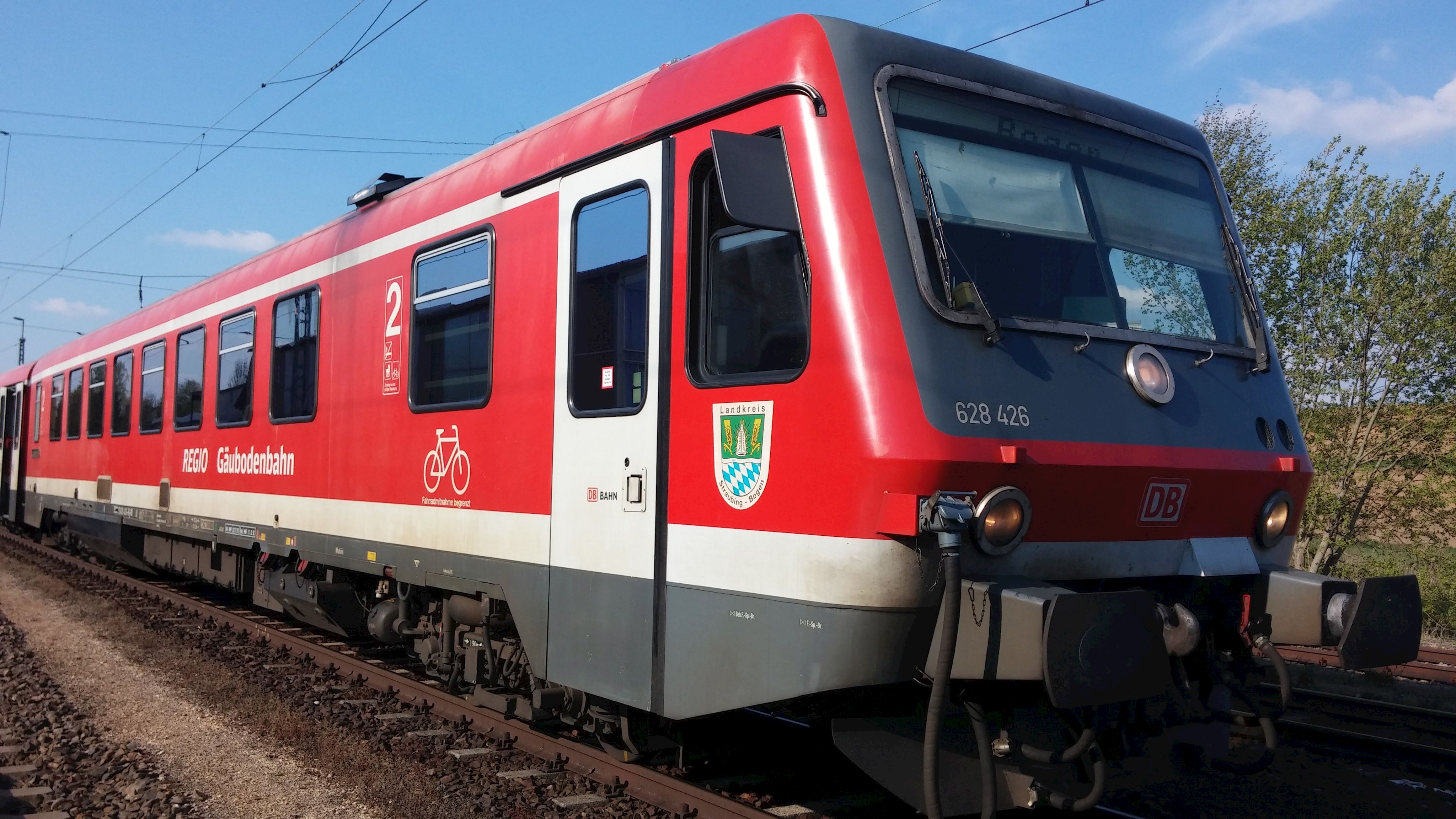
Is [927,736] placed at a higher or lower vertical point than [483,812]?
higher

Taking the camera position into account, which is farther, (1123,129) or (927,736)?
(1123,129)

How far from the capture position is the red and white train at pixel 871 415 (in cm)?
393

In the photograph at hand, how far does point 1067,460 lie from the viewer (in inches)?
163

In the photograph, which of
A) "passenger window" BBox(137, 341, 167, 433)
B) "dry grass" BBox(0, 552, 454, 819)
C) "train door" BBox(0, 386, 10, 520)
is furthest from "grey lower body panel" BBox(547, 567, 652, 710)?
"train door" BBox(0, 386, 10, 520)

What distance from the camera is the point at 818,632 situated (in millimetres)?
4004

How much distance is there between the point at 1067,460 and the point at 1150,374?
69cm

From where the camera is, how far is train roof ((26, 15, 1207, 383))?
434 centimetres

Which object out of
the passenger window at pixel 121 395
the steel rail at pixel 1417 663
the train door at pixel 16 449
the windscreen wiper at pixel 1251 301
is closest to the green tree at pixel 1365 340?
the steel rail at pixel 1417 663

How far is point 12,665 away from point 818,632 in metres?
8.11

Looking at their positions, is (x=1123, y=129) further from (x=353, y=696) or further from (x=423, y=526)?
(x=353, y=696)

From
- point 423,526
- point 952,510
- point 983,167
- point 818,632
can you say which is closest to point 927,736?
point 818,632

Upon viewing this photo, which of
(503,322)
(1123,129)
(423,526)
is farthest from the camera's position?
(423,526)

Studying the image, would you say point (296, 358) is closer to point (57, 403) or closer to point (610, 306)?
point (610, 306)

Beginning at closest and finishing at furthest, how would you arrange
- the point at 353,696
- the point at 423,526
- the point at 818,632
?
the point at 818,632, the point at 423,526, the point at 353,696
